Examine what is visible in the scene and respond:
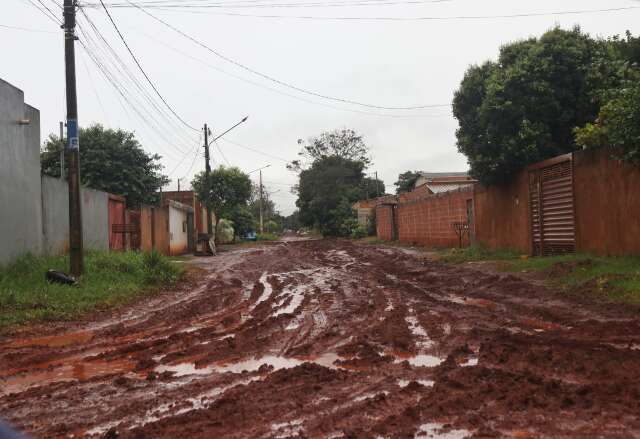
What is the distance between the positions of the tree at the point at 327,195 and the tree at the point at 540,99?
125 ft

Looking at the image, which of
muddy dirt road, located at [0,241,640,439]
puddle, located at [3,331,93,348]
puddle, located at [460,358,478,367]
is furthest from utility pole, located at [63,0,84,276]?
puddle, located at [460,358,478,367]

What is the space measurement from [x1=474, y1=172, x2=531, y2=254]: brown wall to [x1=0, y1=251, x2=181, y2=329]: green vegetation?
10.1 meters

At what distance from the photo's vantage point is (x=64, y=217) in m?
15.7

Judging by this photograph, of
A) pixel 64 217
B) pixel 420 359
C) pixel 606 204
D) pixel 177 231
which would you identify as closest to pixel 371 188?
pixel 177 231

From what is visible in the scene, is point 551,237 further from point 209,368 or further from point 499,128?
point 209,368

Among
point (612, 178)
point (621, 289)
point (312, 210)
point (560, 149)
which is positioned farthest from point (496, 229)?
point (312, 210)

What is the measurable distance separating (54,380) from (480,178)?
49.3ft

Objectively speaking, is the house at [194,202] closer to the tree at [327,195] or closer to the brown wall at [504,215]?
the tree at [327,195]

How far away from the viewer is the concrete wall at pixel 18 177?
12.1 meters

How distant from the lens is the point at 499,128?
637 inches

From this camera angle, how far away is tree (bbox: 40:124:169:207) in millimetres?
26641

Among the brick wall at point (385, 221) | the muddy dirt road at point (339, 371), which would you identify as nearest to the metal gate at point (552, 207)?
the muddy dirt road at point (339, 371)

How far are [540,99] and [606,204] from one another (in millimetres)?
4399

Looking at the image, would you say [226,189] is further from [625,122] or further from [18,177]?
[625,122]
